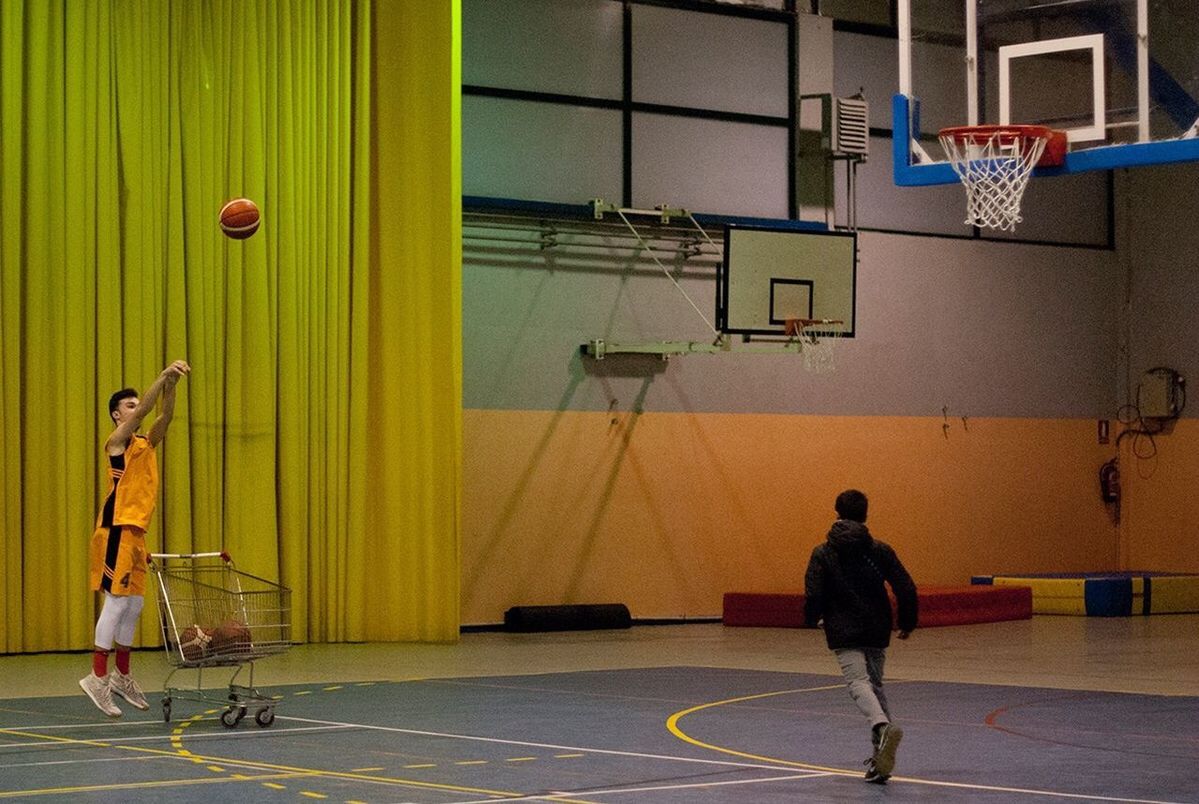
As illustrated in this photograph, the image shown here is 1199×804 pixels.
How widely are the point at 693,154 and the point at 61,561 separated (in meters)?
10.0

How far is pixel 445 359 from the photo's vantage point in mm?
19906

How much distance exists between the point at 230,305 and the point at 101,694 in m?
7.44

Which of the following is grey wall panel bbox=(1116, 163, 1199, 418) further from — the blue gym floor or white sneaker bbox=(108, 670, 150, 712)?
white sneaker bbox=(108, 670, 150, 712)

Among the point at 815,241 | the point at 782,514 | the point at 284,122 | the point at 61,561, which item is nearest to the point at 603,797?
the point at 61,561

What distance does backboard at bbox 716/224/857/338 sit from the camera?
70.1ft

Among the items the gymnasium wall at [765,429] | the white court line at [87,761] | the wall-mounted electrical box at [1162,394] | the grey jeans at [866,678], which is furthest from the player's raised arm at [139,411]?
the wall-mounted electrical box at [1162,394]

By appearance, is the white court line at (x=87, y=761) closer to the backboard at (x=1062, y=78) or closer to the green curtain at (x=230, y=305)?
the green curtain at (x=230, y=305)

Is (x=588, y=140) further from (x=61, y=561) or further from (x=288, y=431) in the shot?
(x=61, y=561)

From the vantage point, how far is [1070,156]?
1501 centimetres

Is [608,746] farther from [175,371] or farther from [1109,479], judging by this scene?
[1109,479]

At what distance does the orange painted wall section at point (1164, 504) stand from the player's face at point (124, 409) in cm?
1894

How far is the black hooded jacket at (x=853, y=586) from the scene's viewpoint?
9.89 metres

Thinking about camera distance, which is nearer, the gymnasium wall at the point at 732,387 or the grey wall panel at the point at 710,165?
the gymnasium wall at the point at 732,387

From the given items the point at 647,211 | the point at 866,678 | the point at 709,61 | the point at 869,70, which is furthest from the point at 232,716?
the point at 869,70
